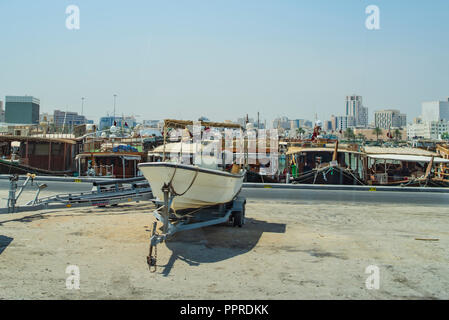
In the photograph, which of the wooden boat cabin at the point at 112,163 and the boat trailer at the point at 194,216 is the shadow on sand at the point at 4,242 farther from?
the wooden boat cabin at the point at 112,163

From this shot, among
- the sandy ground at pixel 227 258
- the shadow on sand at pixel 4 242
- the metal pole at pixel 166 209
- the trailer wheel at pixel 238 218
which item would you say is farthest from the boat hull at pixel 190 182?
the shadow on sand at pixel 4 242

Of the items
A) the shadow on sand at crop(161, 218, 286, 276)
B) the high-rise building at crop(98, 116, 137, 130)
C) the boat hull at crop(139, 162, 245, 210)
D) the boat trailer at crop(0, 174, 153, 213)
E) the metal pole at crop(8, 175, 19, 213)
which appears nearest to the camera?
the shadow on sand at crop(161, 218, 286, 276)

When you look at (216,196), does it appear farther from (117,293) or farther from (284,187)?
(284,187)

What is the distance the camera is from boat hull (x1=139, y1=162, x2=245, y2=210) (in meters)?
8.19

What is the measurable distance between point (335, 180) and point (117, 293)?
52.9ft

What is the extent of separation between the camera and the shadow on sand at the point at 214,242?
7.50 meters

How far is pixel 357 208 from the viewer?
46.3 feet

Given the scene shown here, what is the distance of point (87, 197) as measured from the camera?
11180mm

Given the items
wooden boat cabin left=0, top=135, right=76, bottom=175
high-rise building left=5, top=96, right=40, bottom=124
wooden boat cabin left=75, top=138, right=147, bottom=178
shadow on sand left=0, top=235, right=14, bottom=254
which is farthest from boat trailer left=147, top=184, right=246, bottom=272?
high-rise building left=5, top=96, right=40, bottom=124

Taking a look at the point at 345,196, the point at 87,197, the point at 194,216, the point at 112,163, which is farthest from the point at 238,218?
the point at 112,163

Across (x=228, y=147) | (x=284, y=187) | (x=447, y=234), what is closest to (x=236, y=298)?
(x=447, y=234)

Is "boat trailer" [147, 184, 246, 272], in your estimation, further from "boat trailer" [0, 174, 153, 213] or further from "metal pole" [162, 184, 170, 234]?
"boat trailer" [0, 174, 153, 213]

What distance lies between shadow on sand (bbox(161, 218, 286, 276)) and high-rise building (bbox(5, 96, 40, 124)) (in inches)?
3539

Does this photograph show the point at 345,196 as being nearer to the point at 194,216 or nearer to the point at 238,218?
the point at 238,218
